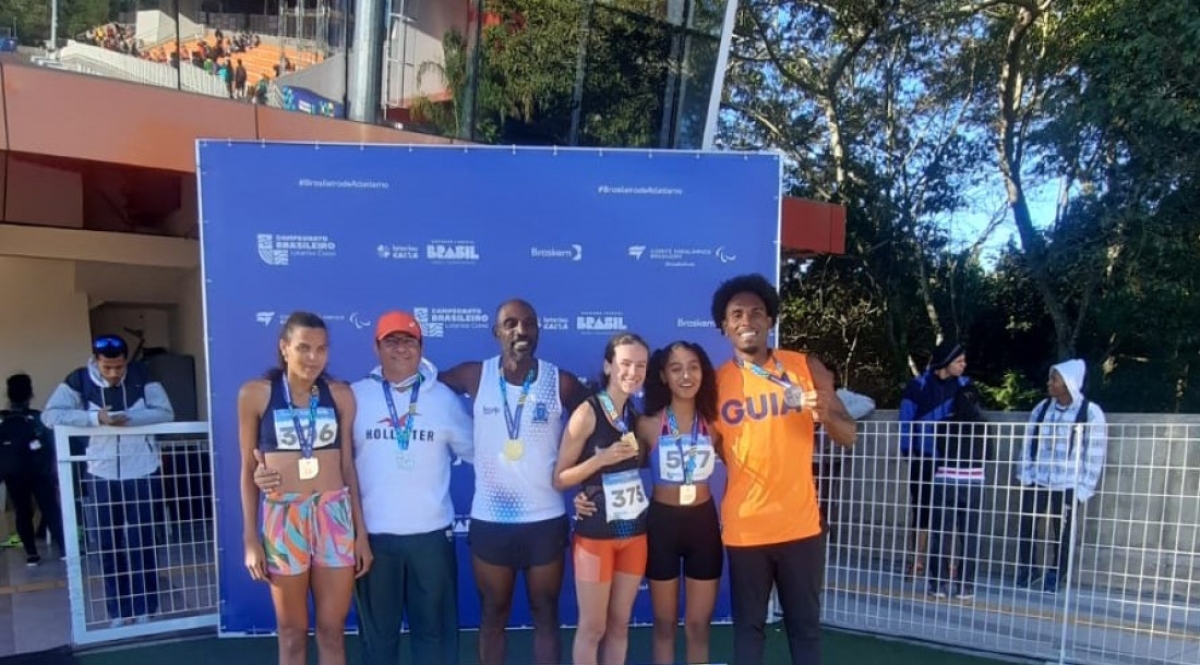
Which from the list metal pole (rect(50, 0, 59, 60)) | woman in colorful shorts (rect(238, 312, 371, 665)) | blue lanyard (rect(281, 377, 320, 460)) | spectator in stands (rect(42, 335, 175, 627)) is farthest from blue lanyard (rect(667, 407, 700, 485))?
metal pole (rect(50, 0, 59, 60))

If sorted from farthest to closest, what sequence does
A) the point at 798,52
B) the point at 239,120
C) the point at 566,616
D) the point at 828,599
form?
the point at 798,52 → the point at 239,120 → the point at 828,599 → the point at 566,616

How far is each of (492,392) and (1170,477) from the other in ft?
12.0

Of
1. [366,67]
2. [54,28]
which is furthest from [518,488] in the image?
[54,28]

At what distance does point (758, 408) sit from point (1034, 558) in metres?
2.21

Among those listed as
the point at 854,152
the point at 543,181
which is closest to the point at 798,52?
the point at 854,152

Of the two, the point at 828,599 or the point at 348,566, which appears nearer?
the point at 348,566

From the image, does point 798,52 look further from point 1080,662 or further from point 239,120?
point 1080,662

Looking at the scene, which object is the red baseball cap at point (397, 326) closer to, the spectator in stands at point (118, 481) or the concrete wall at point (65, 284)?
the spectator in stands at point (118, 481)

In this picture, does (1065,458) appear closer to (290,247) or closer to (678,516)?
(678,516)

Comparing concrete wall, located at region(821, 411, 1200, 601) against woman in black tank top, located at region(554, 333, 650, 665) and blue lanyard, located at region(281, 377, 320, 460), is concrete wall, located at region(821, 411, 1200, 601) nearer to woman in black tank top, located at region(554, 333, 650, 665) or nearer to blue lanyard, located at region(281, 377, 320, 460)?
woman in black tank top, located at region(554, 333, 650, 665)

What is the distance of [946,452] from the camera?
14.7 ft

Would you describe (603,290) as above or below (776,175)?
below

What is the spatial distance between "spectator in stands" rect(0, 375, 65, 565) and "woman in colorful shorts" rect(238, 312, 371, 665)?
183 inches

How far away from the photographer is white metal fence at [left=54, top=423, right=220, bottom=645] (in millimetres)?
A: 4391
